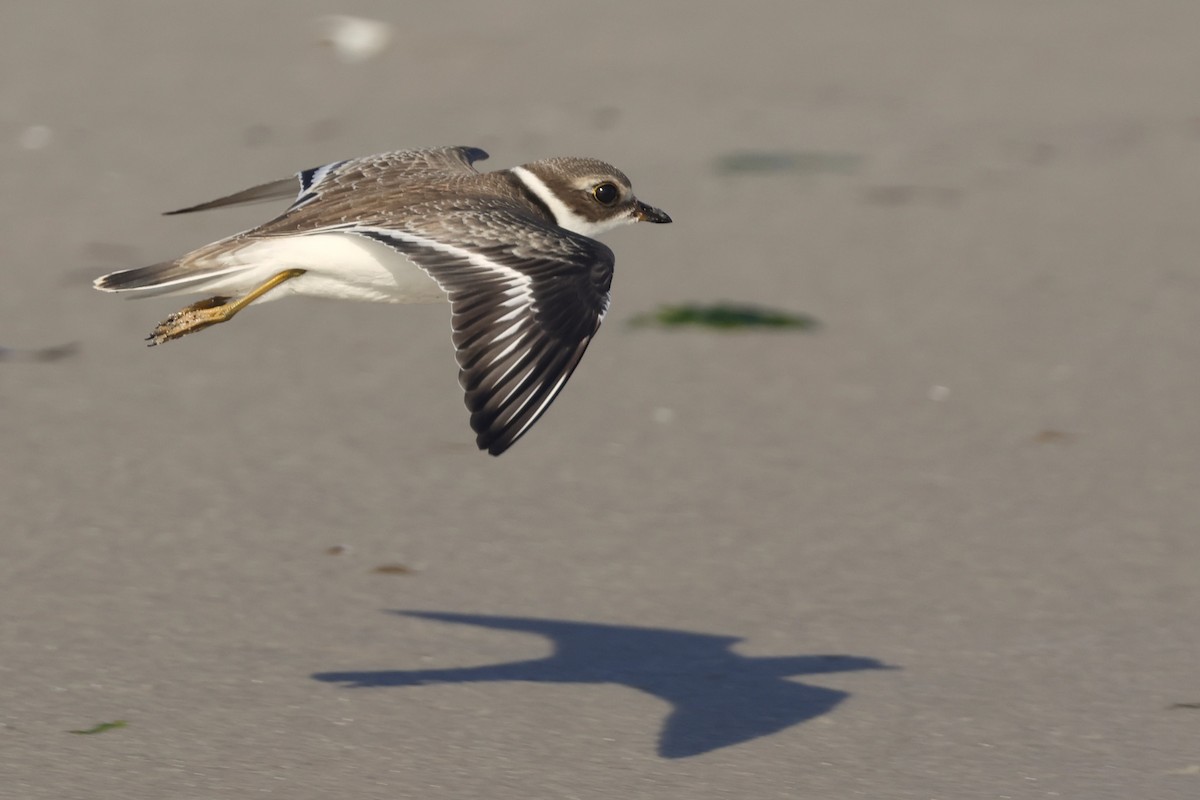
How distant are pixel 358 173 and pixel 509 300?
144cm

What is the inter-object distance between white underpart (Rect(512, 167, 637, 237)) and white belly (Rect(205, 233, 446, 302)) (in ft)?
2.11

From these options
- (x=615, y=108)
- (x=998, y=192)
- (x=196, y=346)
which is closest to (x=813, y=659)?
(x=196, y=346)

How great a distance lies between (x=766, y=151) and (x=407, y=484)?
4933 mm

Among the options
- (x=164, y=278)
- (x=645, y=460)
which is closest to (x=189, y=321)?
(x=164, y=278)

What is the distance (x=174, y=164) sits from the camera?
10.8 m

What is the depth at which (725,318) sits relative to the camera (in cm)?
864

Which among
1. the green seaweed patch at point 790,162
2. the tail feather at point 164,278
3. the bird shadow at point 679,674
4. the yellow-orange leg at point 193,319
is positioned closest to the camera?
the bird shadow at point 679,674

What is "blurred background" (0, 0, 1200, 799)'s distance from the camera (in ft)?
16.7

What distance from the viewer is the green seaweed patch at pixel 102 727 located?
4.90 meters

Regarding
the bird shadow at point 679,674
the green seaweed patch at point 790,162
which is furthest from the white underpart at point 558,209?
the green seaweed patch at point 790,162

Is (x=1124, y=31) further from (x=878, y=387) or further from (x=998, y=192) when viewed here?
(x=878, y=387)

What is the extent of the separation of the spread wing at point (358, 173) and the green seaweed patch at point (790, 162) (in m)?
4.25

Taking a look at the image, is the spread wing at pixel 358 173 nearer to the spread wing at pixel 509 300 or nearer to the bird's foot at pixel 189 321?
the bird's foot at pixel 189 321

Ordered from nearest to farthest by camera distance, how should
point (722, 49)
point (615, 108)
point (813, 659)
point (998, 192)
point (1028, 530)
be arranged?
point (813, 659) < point (1028, 530) < point (998, 192) < point (615, 108) < point (722, 49)
